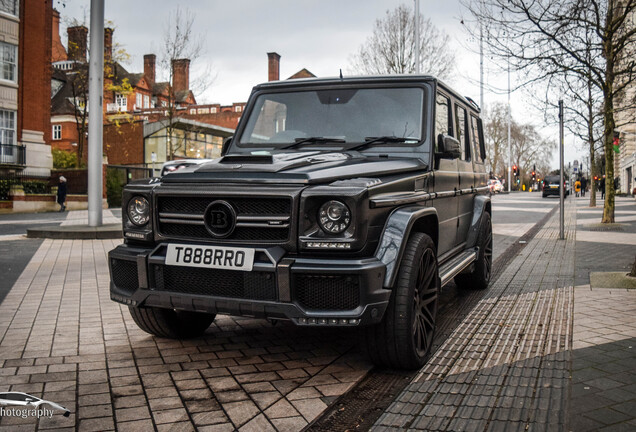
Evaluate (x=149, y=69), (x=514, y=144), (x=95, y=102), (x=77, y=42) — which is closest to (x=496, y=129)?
(x=514, y=144)

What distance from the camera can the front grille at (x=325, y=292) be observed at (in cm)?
339

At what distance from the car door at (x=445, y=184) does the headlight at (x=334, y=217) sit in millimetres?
1392

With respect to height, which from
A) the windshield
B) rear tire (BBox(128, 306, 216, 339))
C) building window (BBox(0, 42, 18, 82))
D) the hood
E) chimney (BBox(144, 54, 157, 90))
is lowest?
rear tire (BBox(128, 306, 216, 339))

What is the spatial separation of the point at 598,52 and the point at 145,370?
14307 millimetres

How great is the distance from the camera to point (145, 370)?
3982mm

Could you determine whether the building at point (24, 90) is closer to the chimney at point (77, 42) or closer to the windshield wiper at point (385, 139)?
the chimney at point (77, 42)

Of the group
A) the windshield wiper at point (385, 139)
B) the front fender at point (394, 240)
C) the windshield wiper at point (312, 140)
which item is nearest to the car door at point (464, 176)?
the windshield wiper at point (385, 139)

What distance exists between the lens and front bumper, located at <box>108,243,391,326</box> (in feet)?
11.1

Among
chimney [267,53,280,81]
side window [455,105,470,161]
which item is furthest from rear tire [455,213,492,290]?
chimney [267,53,280,81]

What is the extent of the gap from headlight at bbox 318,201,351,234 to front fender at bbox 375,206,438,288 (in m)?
0.28

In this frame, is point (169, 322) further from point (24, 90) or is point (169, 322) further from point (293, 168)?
point (24, 90)

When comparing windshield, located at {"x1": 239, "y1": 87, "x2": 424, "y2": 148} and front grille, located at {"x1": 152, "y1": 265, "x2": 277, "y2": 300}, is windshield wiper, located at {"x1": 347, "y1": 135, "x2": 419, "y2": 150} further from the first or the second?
front grille, located at {"x1": 152, "y1": 265, "x2": 277, "y2": 300}

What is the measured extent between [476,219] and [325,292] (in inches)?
143

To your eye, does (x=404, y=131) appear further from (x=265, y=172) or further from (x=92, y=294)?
(x=92, y=294)
